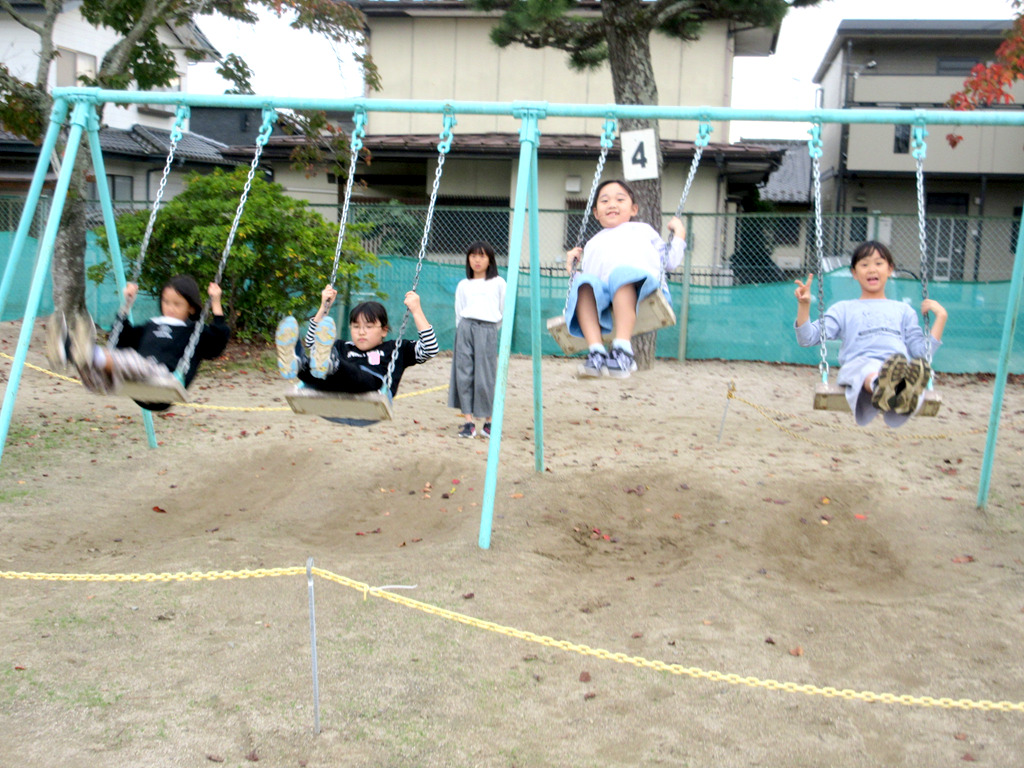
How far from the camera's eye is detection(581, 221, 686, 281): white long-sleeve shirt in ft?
15.6

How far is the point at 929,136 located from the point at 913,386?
46.6 ft

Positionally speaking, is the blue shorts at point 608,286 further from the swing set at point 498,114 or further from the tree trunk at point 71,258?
the tree trunk at point 71,258

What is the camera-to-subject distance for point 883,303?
4.69 m

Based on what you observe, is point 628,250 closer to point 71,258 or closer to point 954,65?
point 71,258

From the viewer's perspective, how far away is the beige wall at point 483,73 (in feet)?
54.3

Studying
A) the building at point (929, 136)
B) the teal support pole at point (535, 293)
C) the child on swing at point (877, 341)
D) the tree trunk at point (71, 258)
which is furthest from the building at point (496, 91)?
the child on swing at point (877, 341)

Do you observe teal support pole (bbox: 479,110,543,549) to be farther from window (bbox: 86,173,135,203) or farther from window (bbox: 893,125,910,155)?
window (bbox: 86,173,135,203)

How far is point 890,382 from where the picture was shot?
4.18 m

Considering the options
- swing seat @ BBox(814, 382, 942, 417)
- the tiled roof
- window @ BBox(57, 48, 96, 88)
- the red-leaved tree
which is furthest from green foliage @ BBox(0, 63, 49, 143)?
window @ BBox(57, 48, 96, 88)

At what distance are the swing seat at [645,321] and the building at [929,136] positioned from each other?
486 inches

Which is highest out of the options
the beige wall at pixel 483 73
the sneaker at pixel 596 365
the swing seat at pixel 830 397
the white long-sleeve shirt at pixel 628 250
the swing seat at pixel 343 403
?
the beige wall at pixel 483 73

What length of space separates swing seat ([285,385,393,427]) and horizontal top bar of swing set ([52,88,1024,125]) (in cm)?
140

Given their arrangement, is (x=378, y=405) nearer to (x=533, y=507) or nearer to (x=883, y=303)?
(x=533, y=507)

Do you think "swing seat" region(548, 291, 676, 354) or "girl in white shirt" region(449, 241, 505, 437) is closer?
"swing seat" region(548, 291, 676, 354)
